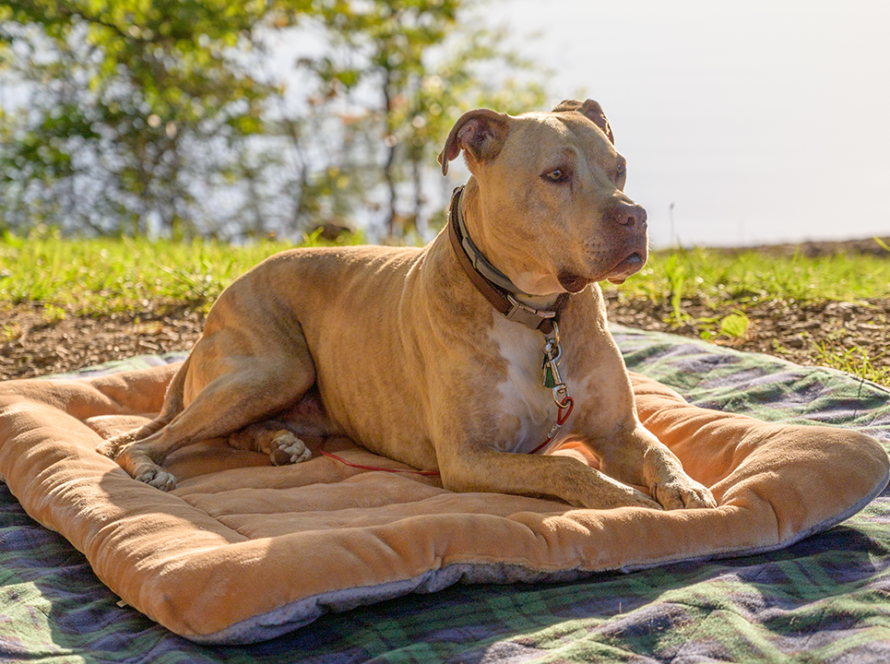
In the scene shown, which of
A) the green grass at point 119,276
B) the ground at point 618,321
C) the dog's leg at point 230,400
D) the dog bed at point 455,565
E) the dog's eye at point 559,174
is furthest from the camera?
the green grass at point 119,276

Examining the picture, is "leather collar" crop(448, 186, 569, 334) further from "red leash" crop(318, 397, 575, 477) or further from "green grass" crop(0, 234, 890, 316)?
"green grass" crop(0, 234, 890, 316)

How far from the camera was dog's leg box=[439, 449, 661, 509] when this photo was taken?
2.45 meters

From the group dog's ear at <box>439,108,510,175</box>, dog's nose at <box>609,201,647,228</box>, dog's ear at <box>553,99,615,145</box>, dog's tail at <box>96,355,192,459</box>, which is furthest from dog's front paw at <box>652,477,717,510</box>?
dog's tail at <box>96,355,192,459</box>

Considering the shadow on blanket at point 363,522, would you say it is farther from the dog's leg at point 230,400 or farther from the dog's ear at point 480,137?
the dog's ear at point 480,137

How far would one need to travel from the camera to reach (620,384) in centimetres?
289

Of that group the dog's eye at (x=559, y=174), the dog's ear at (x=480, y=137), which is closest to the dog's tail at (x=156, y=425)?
the dog's ear at (x=480, y=137)

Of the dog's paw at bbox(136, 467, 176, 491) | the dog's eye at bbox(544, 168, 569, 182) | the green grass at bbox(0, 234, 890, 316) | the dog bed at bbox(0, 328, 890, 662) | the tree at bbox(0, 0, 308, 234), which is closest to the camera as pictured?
the dog bed at bbox(0, 328, 890, 662)

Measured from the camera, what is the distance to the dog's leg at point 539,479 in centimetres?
245

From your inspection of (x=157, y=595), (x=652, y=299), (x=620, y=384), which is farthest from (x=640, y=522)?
(x=652, y=299)

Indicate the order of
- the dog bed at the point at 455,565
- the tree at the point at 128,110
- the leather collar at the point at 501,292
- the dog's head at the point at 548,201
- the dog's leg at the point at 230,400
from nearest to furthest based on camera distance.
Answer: the dog bed at the point at 455,565
the dog's head at the point at 548,201
the leather collar at the point at 501,292
the dog's leg at the point at 230,400
the tree at the point at 128,110

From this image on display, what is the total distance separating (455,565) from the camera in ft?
6.81

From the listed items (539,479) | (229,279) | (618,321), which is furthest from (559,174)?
(229,279)

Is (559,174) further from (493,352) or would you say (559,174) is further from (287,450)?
(287,450)

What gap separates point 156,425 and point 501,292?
1.68 m
